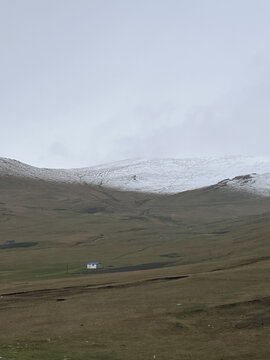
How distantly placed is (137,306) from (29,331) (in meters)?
10.9

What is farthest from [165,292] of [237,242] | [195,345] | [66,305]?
[237,242]

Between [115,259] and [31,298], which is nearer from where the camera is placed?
[31,298]

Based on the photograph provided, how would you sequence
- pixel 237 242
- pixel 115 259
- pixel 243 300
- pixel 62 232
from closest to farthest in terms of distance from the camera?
pixel 243 300
pixel 115 259
pixel 237 242
pixel 62 232

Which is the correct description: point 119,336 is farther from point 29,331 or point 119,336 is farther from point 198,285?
point 198,285

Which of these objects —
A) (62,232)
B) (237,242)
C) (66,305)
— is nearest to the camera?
(66,305)

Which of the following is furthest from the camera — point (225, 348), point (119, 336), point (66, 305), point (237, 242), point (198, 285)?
point (237, 242)

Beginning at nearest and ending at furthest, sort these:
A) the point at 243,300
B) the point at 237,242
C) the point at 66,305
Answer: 1. the point at 243,300
2. the point at 66,305
3. the point at 237,242

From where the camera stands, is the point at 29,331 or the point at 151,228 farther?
the point at 151,228

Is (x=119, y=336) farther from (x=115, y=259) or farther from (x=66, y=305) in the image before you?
(x=115, y=259)

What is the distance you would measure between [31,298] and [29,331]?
60.2 feet

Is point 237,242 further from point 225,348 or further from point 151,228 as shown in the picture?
point 225,348

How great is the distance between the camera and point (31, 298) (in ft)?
184

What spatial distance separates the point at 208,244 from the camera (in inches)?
5010

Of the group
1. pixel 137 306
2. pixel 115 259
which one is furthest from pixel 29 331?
pixel 115 259
